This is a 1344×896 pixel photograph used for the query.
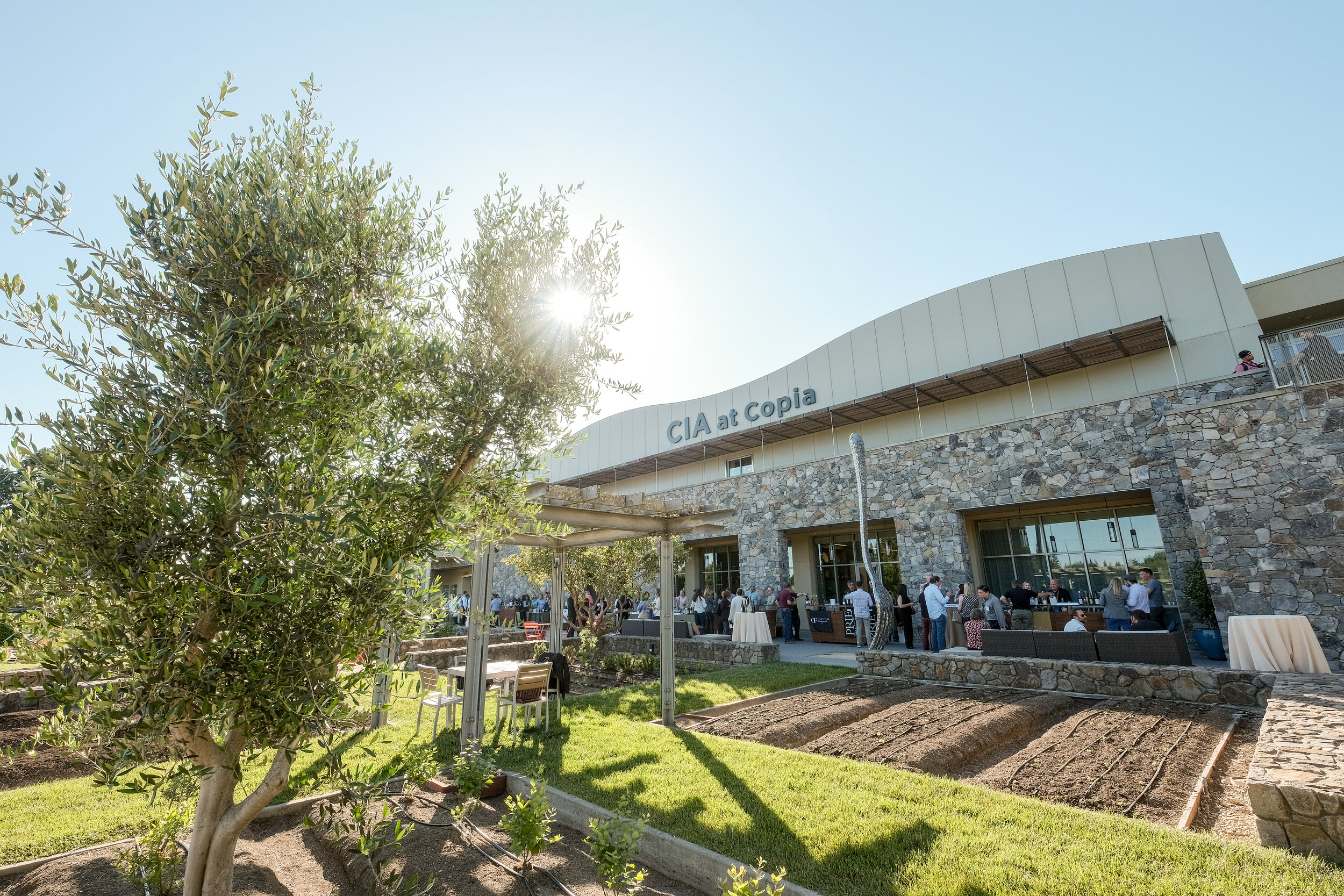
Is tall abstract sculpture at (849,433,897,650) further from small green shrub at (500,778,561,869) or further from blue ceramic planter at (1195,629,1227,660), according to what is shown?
small green shrub at (500,778,561,869)

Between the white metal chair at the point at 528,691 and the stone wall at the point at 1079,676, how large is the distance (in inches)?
244

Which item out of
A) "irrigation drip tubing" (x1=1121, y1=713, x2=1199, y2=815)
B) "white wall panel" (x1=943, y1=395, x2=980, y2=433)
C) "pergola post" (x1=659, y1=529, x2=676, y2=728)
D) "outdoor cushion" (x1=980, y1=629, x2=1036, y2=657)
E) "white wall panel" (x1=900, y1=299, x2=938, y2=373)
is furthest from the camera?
"white wall panel" (x1=900, y1=299, x2=938, y2=373)

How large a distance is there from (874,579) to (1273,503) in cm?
725

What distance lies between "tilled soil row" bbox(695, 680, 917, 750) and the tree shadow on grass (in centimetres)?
231

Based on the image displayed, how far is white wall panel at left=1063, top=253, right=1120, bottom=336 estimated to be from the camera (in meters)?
14.2

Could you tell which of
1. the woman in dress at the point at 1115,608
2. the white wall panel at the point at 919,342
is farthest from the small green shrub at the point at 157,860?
the white wall panel at the point at 919,342

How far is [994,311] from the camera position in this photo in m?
15.9

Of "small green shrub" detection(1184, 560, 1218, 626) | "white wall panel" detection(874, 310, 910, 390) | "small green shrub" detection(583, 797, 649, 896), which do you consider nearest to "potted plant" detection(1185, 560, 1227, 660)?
"small green shrub" detection(1184, 560, 1218, 626)

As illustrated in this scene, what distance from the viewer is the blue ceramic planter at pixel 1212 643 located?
35.5ft

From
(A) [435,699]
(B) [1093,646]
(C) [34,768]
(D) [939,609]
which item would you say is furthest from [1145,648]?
(C) [34,768]

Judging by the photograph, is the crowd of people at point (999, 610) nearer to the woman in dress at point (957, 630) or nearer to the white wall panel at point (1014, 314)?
the woman in dress at point (957, 630)

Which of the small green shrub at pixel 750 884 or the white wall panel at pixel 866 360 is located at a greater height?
the white wall panel at pixel 866 360

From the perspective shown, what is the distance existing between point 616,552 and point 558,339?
38.3 feet

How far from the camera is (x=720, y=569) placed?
2311cm
